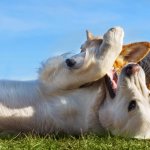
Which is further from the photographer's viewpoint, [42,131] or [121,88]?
[42,131]

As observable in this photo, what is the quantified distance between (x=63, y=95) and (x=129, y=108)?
96cm

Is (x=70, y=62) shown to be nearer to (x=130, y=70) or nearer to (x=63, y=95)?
(x=63, y=95)

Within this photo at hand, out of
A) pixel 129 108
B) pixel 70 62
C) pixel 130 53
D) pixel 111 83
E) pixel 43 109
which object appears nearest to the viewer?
pixel 129 108

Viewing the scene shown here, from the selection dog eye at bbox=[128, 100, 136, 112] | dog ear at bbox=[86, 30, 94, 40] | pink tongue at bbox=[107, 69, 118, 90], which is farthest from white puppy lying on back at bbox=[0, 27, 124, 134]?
dog eye at bbox=[128, 100, 136, 112]

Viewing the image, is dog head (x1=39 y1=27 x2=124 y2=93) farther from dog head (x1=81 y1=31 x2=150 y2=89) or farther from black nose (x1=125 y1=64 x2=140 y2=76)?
dog head (x1=81 y1=31 x2=150 y2=89)

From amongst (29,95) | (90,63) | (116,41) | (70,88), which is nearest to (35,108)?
(29,95)

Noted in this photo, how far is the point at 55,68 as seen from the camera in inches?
242

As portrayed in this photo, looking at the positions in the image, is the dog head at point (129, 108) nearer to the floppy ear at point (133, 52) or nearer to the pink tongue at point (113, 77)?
→ the pink tongue at point (113, 77)

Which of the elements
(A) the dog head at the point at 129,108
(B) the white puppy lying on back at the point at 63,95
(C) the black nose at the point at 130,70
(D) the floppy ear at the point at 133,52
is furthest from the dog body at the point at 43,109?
(D) the floppy ear at the point at 133,52

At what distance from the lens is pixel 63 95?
246 inches

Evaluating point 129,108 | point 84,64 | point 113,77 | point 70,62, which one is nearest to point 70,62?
point 70,62

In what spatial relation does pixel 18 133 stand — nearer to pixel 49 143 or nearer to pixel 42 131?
pixel 42 131

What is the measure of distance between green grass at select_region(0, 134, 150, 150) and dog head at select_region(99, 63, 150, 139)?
15cm

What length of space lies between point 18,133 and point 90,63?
1352mm
